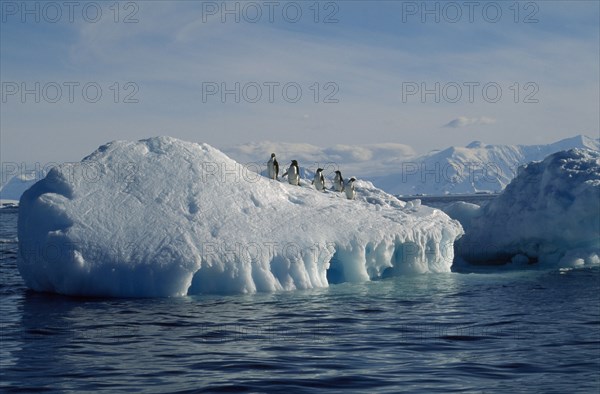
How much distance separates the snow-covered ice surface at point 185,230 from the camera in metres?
16.0

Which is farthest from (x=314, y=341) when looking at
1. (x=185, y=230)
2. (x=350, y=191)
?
(x=350, y=191)

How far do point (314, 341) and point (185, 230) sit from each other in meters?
5.82

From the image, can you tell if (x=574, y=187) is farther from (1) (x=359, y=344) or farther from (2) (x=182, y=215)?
(1) (x=359, y=344)

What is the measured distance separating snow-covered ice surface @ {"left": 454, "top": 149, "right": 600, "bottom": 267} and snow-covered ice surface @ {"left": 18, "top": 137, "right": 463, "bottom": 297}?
20.4 feet

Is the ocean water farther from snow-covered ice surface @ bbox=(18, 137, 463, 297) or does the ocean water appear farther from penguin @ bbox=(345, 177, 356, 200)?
penguin @ bbox=(345, 177, 356, 200)

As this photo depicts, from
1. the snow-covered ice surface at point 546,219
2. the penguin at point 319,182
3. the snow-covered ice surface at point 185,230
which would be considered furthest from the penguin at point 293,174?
the snow-covered ice surface at point 546,219

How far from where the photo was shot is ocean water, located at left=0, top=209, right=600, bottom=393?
899cm

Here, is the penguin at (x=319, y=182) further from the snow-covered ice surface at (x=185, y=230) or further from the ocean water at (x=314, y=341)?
the ocean water at (x=314, y=341)

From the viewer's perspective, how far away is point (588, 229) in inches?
950

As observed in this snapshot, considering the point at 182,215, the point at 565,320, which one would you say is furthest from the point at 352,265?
the point at 565,320

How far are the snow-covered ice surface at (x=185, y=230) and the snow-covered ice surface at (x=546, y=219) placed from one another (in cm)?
623

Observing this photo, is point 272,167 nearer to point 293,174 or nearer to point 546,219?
point 293,174

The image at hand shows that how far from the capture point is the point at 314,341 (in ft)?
37.9

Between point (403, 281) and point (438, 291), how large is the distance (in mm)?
1897
